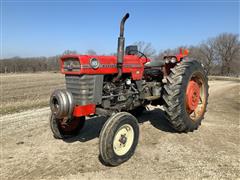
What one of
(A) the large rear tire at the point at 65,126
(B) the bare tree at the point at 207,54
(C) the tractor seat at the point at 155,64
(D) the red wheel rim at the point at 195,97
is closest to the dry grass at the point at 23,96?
(A) the large rear tire at the point at 65,126

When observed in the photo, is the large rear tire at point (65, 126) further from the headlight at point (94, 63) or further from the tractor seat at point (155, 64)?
the tractor seat at point (155, 64)

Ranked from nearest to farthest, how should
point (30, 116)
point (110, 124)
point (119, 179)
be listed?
point (119, 179) → point (110, 124) → point (30, 116)

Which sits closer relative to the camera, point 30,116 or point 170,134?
point 170,134

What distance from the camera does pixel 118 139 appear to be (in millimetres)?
4324

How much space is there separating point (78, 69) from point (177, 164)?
2.31 meters

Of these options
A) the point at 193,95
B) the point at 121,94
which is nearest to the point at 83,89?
the point at 121,94

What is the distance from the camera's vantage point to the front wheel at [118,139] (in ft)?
13.4

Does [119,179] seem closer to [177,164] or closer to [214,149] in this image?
[177,164]

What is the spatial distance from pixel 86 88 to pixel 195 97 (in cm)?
277

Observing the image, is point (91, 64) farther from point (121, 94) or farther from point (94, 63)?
point (121, 94)

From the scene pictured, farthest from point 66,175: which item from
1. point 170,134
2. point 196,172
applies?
point 170,134

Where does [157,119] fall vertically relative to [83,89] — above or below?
below

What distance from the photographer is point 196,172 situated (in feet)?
13.1

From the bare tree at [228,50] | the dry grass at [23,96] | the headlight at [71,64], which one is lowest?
the dry grass at [23,96]
